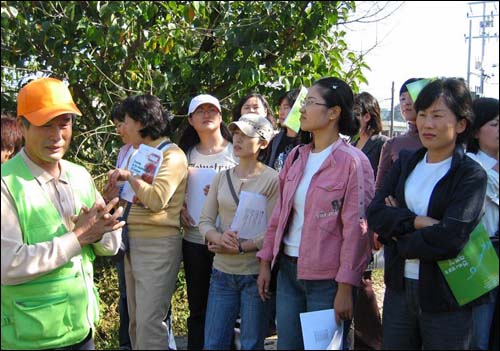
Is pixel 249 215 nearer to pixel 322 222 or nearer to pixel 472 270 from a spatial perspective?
pixel 322 222

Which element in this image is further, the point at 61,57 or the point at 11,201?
the point at 61,57

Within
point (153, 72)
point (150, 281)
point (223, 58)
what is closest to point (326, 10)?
point (223, 58)

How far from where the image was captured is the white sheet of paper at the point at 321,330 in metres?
2.41

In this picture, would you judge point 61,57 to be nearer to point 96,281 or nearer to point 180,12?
point 180,12

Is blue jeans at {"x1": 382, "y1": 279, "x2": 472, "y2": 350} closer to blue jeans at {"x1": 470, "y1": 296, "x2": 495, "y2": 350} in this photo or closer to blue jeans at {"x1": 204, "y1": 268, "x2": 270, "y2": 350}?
blue jeans at {"x1": 470, "y1": 296, "x2": 495, "y2": 350}

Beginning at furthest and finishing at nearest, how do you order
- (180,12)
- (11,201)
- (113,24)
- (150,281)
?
(180,12), (113,24), (150,281), (11,201)

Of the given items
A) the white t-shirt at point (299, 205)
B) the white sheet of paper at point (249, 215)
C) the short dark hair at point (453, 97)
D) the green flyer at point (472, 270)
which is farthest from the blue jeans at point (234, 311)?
the short dark hair at point (453, 97)

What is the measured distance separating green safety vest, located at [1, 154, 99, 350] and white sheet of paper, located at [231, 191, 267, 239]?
41.1 inches

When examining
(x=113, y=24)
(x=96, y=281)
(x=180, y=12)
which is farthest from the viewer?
(x=96, y=281)

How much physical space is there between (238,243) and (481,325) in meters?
1.27

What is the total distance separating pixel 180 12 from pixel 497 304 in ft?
9.42

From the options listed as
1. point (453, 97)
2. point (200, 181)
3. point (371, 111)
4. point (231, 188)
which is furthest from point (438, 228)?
point (371, 111)

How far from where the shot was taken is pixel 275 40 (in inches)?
177

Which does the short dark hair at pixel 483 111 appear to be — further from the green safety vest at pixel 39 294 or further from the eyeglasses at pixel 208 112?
the green safety vest at pixel 39 294
